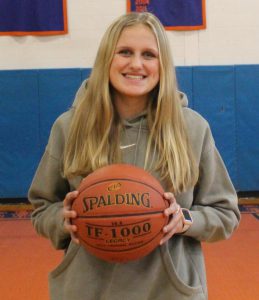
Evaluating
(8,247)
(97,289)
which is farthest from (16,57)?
(97,289)

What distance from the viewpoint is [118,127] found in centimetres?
130

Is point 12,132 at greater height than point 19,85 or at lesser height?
lesser

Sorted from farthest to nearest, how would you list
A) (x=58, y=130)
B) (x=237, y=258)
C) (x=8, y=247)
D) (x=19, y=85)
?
1. (x=19, y=85)
2. (x=8, y=247)
3. (x=237, y=258)
4. (x=58, y=130)

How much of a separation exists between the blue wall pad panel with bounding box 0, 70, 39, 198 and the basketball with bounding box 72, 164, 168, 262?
12.1ft

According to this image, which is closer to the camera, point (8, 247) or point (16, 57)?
point (8, 247)

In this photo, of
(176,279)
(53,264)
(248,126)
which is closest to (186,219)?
(176,279)

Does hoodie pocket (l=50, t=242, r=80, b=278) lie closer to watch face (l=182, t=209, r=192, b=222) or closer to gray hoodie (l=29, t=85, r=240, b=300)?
gray hoodie (l=29, t=85, r=240, b=300)

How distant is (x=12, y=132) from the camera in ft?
15.5

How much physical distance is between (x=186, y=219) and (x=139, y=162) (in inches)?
8.5

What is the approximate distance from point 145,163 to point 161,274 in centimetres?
32

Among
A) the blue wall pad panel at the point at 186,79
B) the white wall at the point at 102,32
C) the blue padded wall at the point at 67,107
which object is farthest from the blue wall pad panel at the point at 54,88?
the blue wall pad panel at the point at 186,79

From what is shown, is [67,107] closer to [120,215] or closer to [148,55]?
[148,55]

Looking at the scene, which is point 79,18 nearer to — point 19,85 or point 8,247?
point 19,85

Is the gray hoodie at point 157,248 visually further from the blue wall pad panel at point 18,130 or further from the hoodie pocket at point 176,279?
the blue wall pad panel at point 18,130
